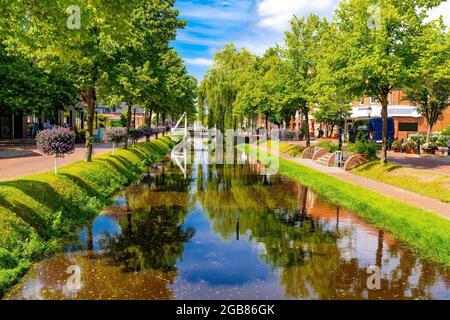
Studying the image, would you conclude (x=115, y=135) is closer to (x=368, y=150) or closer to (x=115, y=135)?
(x=115, y=135)

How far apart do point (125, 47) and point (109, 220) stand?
12537 millimetres

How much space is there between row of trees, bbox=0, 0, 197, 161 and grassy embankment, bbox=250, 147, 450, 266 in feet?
34.3

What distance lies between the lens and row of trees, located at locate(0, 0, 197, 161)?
11359 mm

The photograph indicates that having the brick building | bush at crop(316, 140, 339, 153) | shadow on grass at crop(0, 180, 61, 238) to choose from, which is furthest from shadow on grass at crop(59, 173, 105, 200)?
the brick building

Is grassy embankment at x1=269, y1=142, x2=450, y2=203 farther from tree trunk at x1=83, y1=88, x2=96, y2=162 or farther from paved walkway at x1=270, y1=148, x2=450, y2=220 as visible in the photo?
tree trunk at x1=83, y1=88, x2=96, y2=162

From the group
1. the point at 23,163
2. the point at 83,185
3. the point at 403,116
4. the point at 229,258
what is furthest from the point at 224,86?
the point at 229,258

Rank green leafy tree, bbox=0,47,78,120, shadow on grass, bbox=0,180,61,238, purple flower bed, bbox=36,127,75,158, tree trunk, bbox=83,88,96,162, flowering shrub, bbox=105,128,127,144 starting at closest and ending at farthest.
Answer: shadow on grass, bbox=0,180,61,238 < purple flower bed, bbox=36,127,75,158 < tree trunk, bbox=83,88,96,162 < flowering shrub, bbox=105,128,127,144 < green leafy tree, bbox=0,47,78,120

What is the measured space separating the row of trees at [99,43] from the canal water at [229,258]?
5571 mm

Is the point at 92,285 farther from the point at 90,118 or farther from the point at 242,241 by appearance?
the point at 90,118

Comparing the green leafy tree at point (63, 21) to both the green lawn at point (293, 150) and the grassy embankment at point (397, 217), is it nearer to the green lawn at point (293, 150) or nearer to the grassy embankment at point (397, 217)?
the grassy embankment at point (397, 217)

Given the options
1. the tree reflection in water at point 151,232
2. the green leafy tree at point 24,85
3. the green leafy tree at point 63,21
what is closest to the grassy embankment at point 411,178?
the tree reflection in water at point 151,232

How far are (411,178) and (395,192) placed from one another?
7.61 ft
